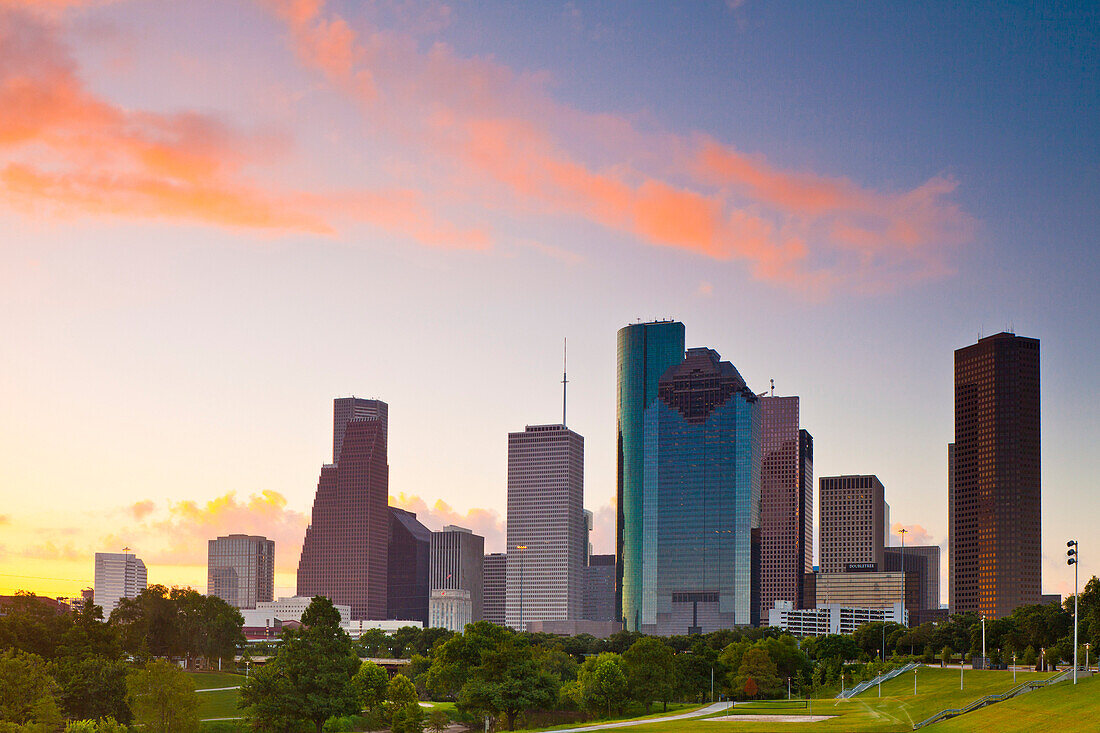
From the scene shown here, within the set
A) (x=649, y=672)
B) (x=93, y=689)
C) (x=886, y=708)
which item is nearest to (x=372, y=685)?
(x=93, y=689)

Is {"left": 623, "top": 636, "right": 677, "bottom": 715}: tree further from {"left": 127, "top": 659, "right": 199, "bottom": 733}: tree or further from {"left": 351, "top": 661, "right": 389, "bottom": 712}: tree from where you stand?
{"left": 127, "top": 659, "right": 199, "bottom": 733}: tree

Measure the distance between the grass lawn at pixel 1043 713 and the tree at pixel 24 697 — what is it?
69053 millimetres

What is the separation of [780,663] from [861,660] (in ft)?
75.9

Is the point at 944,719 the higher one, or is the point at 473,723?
the point at 944,719

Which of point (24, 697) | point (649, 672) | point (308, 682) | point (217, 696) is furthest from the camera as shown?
point (649, 672)

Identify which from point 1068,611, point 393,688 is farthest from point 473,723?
point 1068,611

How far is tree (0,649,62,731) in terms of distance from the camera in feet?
295

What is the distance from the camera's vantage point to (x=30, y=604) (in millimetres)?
141500

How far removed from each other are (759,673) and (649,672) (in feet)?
93.4

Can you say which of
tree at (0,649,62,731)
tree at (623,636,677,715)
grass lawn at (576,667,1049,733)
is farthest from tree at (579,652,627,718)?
tree at (0,649,62,731)

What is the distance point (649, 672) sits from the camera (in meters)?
142

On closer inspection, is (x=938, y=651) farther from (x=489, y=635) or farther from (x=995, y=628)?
(x=489, y=635)

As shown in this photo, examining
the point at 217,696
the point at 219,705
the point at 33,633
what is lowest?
the point at 217,696

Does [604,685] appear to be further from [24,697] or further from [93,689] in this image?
[24,697]
